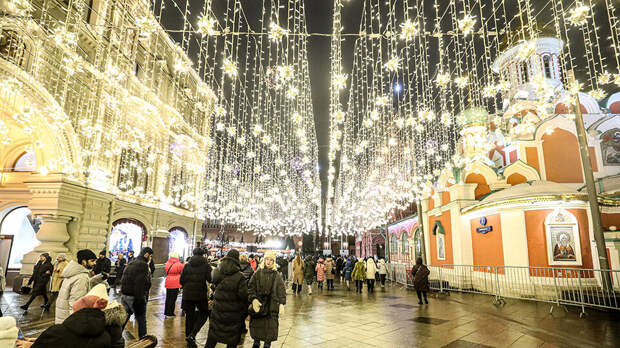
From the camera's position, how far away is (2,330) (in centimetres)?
251

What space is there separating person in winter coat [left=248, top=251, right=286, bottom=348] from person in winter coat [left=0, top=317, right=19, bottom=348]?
2.55 m

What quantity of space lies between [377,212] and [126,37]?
23592mm

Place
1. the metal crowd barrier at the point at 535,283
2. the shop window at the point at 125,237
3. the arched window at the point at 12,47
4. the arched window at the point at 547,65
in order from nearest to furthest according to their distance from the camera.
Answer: the metal crowd barrier at the point at 535,283 < the arched window at the point at 12,47 < the shop window at the point at 125,237 < the arched window at the point at 547,65

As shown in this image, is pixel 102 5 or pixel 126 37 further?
pixel 126 37

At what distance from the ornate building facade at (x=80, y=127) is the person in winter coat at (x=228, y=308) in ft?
17.8

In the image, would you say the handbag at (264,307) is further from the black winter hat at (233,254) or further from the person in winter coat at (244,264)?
the person in winter coat at (244,264)

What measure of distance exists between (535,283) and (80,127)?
61.5ft

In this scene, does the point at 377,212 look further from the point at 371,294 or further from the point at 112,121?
the point at 112,121

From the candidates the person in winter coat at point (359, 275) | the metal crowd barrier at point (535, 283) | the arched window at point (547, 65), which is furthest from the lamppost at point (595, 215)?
the arched window at point (547, 65)

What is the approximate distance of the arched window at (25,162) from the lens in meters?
14.6

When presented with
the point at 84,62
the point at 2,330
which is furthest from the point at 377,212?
the point at 2,330

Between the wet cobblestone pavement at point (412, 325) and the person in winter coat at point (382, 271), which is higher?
the person in winter coat at point (382, 271)

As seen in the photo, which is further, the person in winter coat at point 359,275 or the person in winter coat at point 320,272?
the person in winter coat at point 320,272

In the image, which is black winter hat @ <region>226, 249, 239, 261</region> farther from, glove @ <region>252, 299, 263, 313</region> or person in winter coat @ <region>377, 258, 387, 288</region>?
person in winter coat @ <region>377, 258, 387, 288</region>
